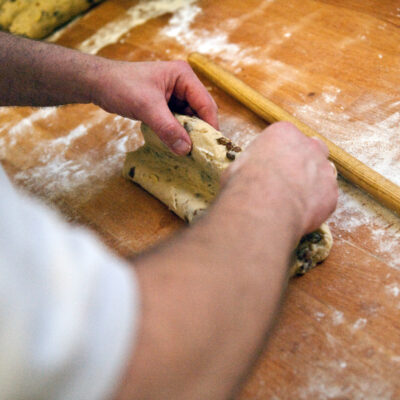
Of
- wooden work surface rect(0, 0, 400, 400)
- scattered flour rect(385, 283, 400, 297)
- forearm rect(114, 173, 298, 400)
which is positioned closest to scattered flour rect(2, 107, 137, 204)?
wooden work surface rect(0, 0, 400, 400)

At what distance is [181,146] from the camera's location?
48.3 inches

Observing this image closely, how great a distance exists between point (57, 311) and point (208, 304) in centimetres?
22

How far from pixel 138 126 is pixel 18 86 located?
44 cm

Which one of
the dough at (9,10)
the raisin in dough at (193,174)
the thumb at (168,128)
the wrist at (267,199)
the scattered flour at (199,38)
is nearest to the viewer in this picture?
the wrist at (267,199)

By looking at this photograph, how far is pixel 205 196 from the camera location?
128 centimetres

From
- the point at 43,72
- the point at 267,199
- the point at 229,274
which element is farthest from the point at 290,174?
the point at 43,72

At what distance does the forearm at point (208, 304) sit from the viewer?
1.94 ft

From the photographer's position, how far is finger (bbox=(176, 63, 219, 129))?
4.21ft

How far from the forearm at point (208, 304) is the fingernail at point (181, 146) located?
0.49 metres

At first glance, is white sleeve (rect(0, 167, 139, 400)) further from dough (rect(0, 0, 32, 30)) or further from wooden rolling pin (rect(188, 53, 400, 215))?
dough (rect(0, 0, 32, 30))

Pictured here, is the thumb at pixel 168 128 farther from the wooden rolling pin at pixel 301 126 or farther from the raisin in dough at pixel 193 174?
the wooden rolling pin at pixel 301 126

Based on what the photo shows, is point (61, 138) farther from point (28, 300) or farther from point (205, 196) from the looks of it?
point (28, 300)

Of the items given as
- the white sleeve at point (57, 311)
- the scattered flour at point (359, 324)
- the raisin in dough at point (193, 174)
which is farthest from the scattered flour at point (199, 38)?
the white sleeve at point (57, 311)

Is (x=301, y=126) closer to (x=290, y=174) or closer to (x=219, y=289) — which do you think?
(x=290, y=174)
